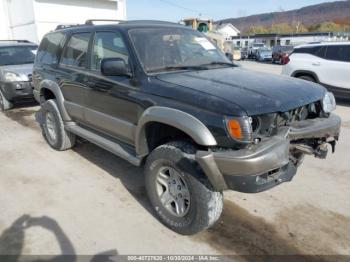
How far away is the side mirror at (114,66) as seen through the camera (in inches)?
132

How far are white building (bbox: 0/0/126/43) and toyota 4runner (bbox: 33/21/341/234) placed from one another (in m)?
17.8

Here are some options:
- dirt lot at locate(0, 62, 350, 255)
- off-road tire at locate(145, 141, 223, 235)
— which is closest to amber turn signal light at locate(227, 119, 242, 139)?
off-road tire at locate(145, 141, 223, 235)

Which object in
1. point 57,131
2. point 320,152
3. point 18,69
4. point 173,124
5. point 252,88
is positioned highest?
point 252,88

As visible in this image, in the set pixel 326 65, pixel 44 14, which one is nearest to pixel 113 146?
pixel 326 65

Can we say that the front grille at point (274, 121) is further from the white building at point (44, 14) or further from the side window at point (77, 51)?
the white building at point (44, 14)

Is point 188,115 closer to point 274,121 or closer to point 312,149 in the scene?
point 274,121

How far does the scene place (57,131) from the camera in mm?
5219

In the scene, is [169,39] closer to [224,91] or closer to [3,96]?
[224,91]

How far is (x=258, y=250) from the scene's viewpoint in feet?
9.78

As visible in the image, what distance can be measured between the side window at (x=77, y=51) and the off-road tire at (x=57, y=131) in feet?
2.52

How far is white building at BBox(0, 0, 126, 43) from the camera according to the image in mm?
20234

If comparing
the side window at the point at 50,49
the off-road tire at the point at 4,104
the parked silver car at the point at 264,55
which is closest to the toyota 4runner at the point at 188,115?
the side window at the point at 50,49

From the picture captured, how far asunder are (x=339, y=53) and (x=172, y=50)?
6940 millimetres

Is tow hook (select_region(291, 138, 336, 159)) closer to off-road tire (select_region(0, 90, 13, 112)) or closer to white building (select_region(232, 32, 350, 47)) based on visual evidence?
off-road tire (select_region(0, 90, 13, 112))
